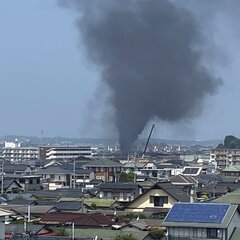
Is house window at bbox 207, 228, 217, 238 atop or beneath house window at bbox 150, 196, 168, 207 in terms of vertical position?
beneath

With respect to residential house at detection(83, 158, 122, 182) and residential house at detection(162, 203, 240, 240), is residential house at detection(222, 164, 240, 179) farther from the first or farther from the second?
residential house at detection(162, 203, 240, 240)

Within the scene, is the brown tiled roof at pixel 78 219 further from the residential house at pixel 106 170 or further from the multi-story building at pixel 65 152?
the multi-story building at pixel 65 152

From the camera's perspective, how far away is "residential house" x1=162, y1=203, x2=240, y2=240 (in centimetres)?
1474

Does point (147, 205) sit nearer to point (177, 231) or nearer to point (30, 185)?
point (177, 231)

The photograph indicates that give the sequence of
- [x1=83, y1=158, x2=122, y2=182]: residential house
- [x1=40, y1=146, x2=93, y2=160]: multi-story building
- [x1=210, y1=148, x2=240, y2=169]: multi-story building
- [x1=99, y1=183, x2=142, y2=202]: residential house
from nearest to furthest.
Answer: [x1=99, y1=183, x2=142, y2=202]: residential house → [x1=83, y1=158, x2=122, y2=182]: residential house → [x1=210, y1=148, x2=240, y2=169]: multi-story building → [x1=40, y1=146, x2=93, y2=160]: multi-story building

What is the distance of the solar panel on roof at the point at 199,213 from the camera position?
48.9ft

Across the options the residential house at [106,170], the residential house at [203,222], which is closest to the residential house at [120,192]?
the residential house at [203,222]

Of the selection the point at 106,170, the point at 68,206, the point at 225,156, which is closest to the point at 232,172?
the point at 106,170

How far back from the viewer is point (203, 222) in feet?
48.7

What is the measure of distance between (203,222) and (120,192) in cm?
1427

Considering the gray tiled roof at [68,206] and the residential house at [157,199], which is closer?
the residential house at [157,199]

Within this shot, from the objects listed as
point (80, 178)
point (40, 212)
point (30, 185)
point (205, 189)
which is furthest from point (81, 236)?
point (80, 178)

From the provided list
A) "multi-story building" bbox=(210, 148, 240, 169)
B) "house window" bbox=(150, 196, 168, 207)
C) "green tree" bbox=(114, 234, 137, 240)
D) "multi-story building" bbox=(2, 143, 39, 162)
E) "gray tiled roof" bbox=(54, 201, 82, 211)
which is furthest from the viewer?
"multi-story building" bbox=(2, 143, 39, 162)

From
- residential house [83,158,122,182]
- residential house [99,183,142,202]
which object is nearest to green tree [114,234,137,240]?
residential house [99,183,142,202]
